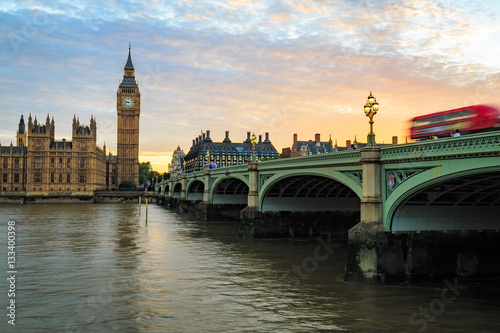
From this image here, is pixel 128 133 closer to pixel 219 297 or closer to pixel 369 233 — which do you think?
pixel 369 233

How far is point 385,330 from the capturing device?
14.4 meters

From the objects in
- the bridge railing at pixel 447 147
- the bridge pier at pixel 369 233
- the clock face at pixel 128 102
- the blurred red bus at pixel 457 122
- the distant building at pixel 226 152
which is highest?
the clock face at pixel 128 102

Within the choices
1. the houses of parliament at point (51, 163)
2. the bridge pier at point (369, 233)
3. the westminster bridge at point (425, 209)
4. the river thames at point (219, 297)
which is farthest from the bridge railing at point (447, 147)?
the houses of parliament at point (51, 163)

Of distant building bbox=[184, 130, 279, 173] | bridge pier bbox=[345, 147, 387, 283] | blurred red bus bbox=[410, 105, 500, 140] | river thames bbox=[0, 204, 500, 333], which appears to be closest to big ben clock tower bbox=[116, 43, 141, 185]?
distant building bbox=[184, 130, 279, 173]

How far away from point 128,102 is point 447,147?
615 feet

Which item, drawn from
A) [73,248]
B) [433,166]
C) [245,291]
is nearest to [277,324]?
[245,291]

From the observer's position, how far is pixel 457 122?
2278 cm

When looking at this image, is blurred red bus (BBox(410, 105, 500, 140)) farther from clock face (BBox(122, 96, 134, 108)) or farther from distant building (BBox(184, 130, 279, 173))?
clock face (BBox(122, 96, 134, 108))

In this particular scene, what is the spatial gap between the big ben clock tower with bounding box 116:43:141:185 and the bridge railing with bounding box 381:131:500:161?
173957 mm

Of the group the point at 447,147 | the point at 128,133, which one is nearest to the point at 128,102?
the point at 128,133

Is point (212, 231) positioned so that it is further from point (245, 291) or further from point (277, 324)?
point (277, 324)

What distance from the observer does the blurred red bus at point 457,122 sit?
20750 millimetres

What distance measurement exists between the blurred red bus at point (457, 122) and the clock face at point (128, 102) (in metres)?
178

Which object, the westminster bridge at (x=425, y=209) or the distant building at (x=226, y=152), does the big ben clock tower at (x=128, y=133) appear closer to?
the distant building at (x=226, y=152)
